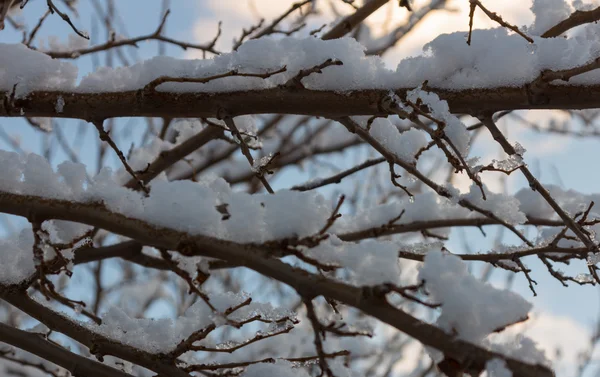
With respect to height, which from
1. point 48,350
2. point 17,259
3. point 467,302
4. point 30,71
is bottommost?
point 467,302

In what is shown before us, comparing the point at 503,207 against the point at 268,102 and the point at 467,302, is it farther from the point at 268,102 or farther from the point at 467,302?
the point at 467,302

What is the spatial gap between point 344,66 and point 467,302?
93cm

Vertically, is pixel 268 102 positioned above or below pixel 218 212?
above

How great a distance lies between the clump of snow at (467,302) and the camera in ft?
3.62

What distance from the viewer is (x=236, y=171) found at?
5.24 m

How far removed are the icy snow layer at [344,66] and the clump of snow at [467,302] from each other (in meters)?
0.74

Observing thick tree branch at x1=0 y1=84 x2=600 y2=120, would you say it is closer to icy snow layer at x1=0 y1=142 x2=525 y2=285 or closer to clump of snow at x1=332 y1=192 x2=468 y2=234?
icy snow layer at x1=0 y1=142 x2=525 y2=285

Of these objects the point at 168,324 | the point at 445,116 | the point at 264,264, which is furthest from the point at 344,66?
the point at 168,324

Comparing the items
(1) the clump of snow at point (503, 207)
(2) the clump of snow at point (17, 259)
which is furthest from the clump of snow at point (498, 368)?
(2) the clump of snow at point (17, 259)

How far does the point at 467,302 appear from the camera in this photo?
3.68 ft

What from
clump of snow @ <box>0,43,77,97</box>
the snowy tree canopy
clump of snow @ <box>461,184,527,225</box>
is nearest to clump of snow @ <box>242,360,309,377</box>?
the snowy tree canopy

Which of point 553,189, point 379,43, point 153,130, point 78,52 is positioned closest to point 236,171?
point 153,130

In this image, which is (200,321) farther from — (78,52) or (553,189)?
(553,189)

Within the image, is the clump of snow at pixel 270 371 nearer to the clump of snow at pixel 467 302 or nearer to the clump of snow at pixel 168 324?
the clump of snow at pixel 168 324
